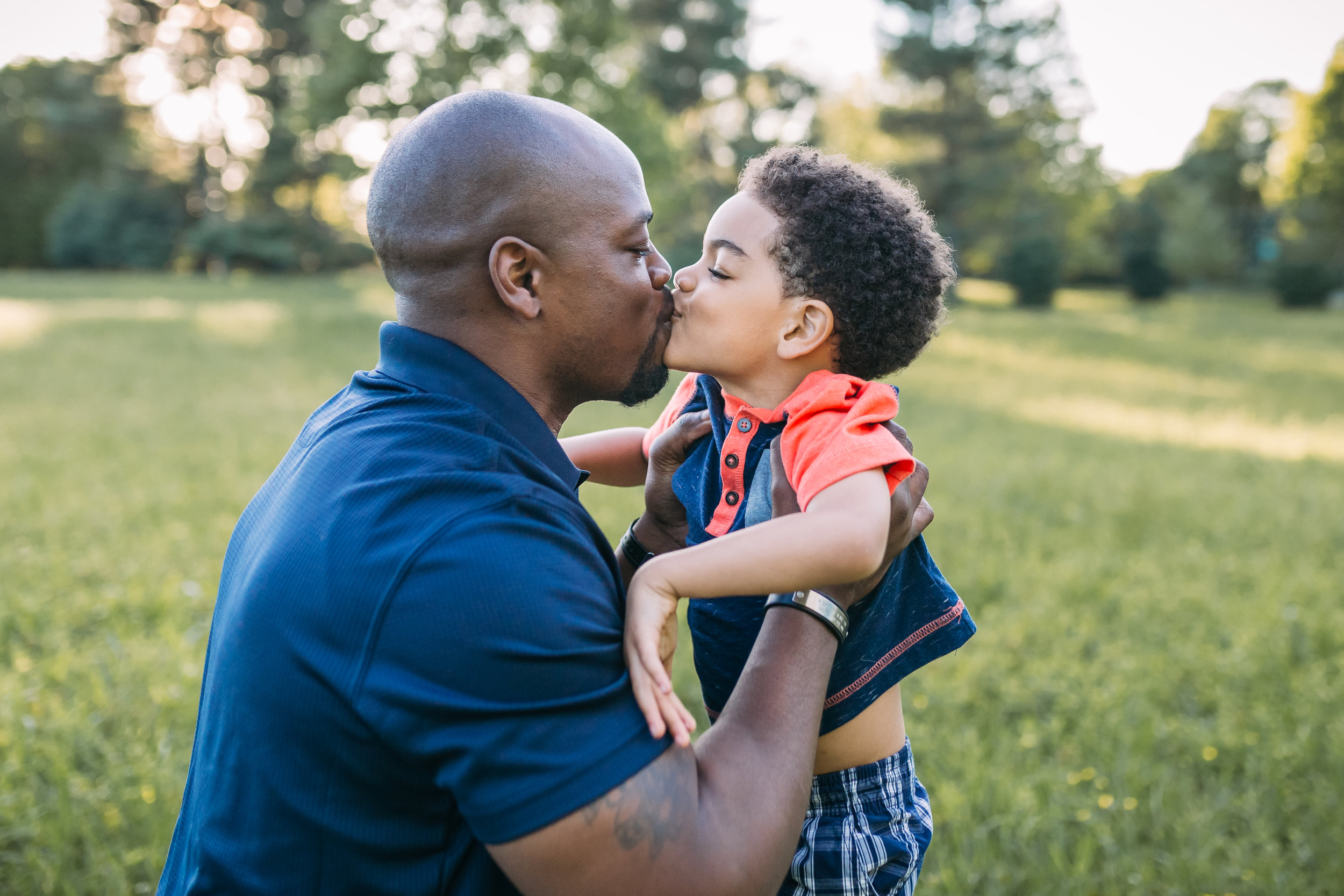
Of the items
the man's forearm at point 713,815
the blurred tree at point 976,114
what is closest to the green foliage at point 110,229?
the blurred tree at point 976,114

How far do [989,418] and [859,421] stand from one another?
11183 millimetres

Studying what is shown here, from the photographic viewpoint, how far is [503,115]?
1.71 meters

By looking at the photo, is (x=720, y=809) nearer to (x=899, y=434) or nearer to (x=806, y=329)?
(x=899, y=434)

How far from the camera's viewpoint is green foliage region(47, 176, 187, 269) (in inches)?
1682

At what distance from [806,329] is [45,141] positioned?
188ft

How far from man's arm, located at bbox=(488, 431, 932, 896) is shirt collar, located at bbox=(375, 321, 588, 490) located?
49 centimetres

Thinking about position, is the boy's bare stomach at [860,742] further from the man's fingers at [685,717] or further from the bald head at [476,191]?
the bald head at [476,191]

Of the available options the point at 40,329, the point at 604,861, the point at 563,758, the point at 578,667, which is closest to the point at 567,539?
the point at 578,667

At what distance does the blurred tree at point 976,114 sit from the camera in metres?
38.4

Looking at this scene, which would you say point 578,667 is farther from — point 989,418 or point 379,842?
point 989,418

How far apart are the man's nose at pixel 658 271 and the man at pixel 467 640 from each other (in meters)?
0.15

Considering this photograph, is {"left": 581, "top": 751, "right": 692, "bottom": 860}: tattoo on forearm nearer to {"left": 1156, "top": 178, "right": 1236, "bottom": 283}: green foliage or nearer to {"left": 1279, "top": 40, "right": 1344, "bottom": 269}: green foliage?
{"left": 1279, "top": 40, "right": 1344, "bottom": 269}: green foliage

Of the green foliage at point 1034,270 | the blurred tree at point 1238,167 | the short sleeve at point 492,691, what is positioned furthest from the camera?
the blurred tree at point 1238,167

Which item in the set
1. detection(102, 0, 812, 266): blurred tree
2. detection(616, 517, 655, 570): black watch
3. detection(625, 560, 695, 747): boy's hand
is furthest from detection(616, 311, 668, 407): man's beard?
detection(102, 0, 812, 266): blurred tree
